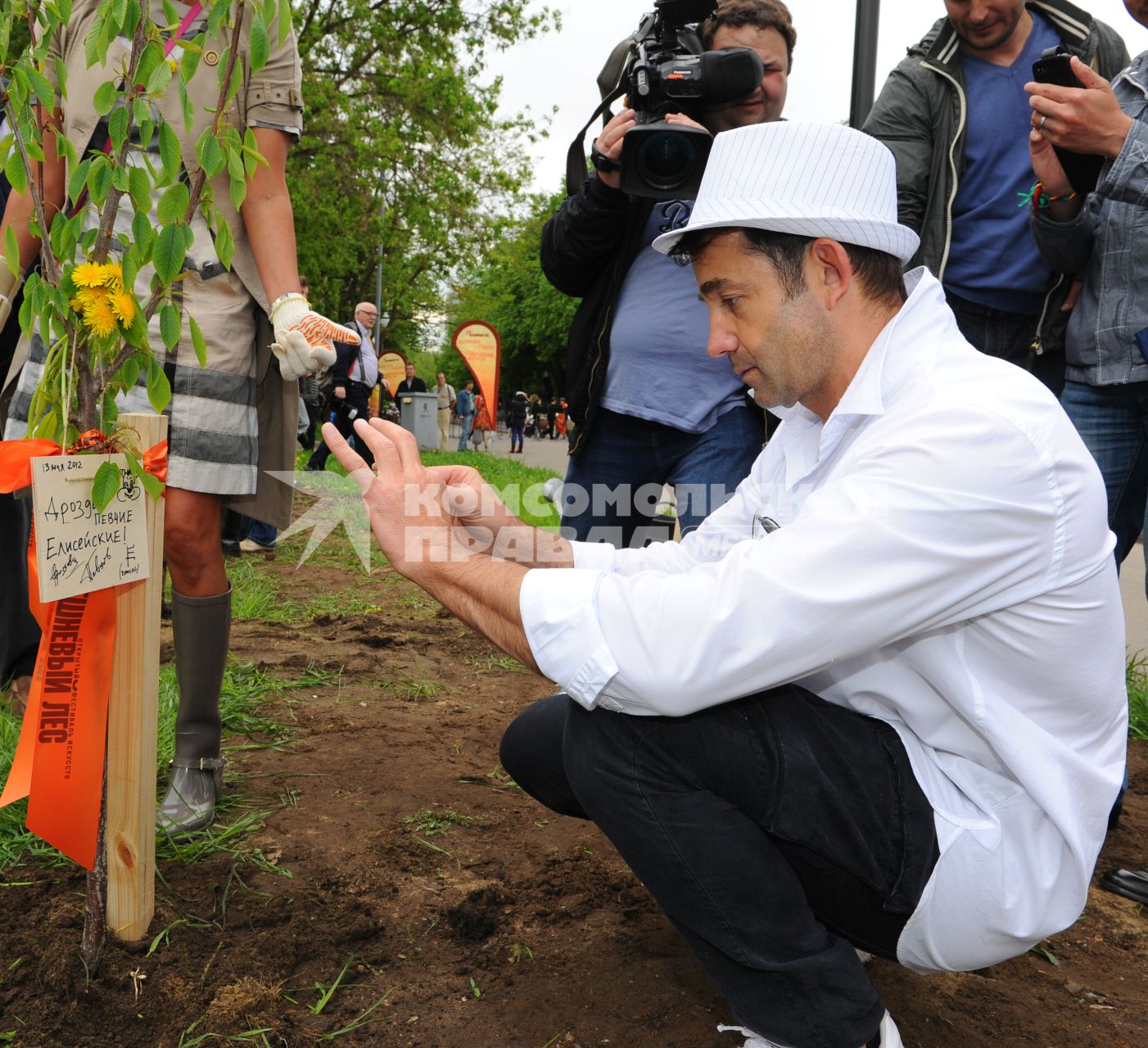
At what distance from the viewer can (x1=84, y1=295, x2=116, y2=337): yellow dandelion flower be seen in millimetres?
1590

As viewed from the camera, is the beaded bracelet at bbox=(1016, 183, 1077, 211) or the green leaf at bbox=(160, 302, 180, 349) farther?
the beaded bracelet at bbox=(1016, 183, 1077, 211)

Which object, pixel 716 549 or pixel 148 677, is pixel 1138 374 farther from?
pixel 148 677

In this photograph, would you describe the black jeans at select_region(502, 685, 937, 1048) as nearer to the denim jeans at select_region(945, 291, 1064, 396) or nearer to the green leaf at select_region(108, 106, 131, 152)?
the green leaf at select_region(108, 106, 131, 152)

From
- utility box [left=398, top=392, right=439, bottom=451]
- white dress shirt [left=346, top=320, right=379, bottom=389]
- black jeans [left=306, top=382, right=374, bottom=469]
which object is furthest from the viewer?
utility box [left=398, top=392, right=439, bottom=451]

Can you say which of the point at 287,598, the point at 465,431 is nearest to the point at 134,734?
the point at 287,598

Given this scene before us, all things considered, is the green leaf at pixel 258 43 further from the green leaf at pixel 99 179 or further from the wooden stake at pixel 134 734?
the wooden stake at pixel 134 734

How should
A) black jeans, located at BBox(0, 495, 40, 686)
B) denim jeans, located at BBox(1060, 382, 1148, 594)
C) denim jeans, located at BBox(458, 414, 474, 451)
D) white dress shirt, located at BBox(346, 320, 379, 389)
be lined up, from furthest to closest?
1. denim jeans, located at BBox(458, 414, 474, 451)
2. white dress shirt, located at BBox(346, 320, 379, 389)
3. black jeans, located at BBox(0, 495, 40, 686)
4. denim jeans, located at BBox(1060, 382, 1148, 594)

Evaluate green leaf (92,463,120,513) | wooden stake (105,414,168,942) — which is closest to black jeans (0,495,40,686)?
wooden stake (105,414,168,942)

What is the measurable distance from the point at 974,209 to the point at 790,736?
1.73 metres

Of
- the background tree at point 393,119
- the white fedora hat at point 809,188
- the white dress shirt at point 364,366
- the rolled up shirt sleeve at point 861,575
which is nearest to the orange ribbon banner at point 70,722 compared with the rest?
the rolled up shirt sleeve at point 861,575

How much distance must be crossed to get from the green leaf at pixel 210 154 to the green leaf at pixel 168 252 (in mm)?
100

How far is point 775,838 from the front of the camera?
5.24ft

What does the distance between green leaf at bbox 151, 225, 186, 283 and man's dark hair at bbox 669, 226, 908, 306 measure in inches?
32.5

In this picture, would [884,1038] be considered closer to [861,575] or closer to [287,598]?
[861,575]
